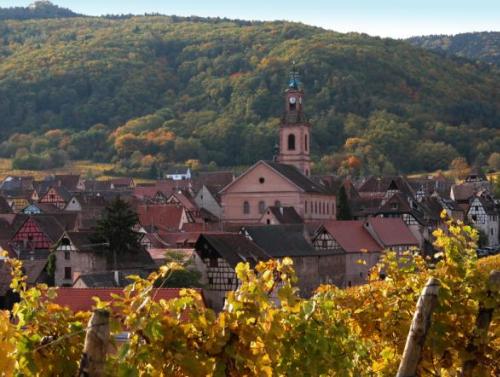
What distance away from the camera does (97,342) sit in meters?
8.69

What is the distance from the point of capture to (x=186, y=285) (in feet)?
162

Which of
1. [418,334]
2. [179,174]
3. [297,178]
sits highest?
[418,334]

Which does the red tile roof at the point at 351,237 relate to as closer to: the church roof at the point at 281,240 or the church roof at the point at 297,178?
the church roof at the point at 281,240

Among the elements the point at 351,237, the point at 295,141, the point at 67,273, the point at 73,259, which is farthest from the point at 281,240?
the point at 295,141

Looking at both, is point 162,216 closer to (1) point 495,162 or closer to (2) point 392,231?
(2) point 392,231

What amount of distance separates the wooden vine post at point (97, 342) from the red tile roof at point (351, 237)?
60.5 meters

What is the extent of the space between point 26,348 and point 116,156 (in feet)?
622

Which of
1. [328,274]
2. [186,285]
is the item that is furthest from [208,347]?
[328,274]

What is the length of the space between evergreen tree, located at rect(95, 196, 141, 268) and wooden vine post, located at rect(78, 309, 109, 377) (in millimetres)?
45869

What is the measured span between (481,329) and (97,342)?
493 centimetres

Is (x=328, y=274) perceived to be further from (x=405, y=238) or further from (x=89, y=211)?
(x=89, y=211)

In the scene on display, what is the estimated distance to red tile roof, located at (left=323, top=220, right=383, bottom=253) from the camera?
69562mm

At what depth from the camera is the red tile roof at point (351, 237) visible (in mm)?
69562

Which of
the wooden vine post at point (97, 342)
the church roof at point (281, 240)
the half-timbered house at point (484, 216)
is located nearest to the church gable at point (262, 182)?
the church roof at point (281, 240)
